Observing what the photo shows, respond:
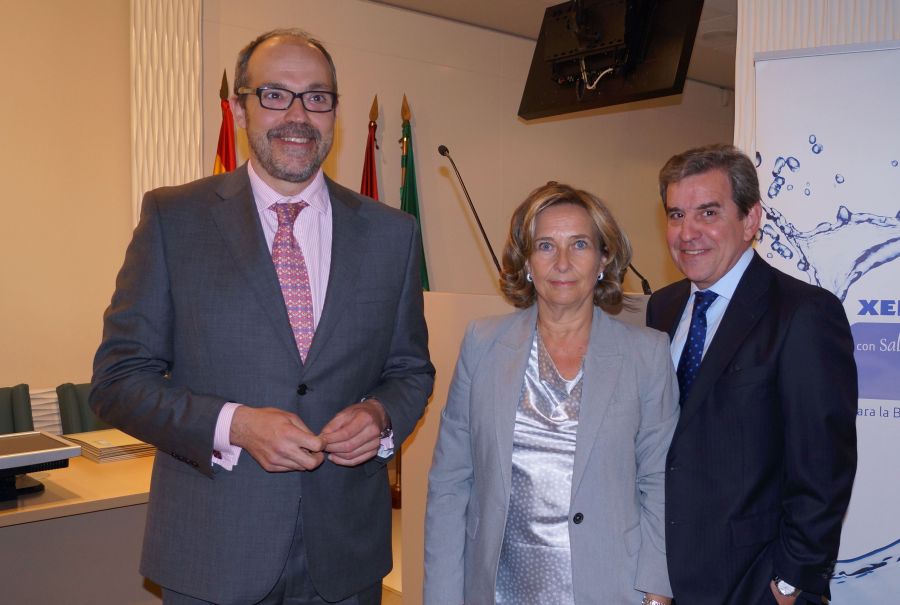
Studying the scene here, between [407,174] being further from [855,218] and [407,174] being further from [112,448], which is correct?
[855,218]

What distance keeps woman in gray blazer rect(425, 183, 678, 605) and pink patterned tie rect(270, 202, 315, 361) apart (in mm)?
427

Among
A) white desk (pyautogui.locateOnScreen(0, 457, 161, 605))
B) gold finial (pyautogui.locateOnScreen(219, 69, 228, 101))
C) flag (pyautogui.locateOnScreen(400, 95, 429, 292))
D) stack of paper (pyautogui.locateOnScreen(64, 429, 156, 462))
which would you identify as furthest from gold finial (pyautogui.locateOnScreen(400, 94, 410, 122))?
white desk (pyautogui.locateOnScreen(0, 457, 161, 605))

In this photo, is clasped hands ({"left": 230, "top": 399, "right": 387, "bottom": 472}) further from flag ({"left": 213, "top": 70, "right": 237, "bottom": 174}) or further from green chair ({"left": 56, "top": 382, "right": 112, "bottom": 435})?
flag ({"left": 213, "top": 70, "right": 237, "bottom": 174})

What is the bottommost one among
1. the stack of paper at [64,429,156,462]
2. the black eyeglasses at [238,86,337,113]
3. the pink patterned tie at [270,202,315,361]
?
the stack of paper at [64,429,156,462]

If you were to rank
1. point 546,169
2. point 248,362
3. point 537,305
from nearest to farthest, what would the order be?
point 248,362 < point 537,305 < point 546,169

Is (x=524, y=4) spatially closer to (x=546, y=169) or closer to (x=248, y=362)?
(x=546, y=169)

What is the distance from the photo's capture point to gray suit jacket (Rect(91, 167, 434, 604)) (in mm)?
1576

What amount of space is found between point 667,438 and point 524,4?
200 inches

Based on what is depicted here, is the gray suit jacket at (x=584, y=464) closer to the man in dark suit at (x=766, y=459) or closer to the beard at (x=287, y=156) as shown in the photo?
the man in dark suit at (x=766, y=459)

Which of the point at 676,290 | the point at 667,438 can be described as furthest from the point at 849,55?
the point at 667,438

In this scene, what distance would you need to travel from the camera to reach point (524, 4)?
606cm

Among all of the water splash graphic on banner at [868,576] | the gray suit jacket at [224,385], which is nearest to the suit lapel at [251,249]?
the gray suit jacket at [224,385]

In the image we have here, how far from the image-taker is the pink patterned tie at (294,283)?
1673 millimetres

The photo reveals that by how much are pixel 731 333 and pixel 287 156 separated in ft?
3.72
